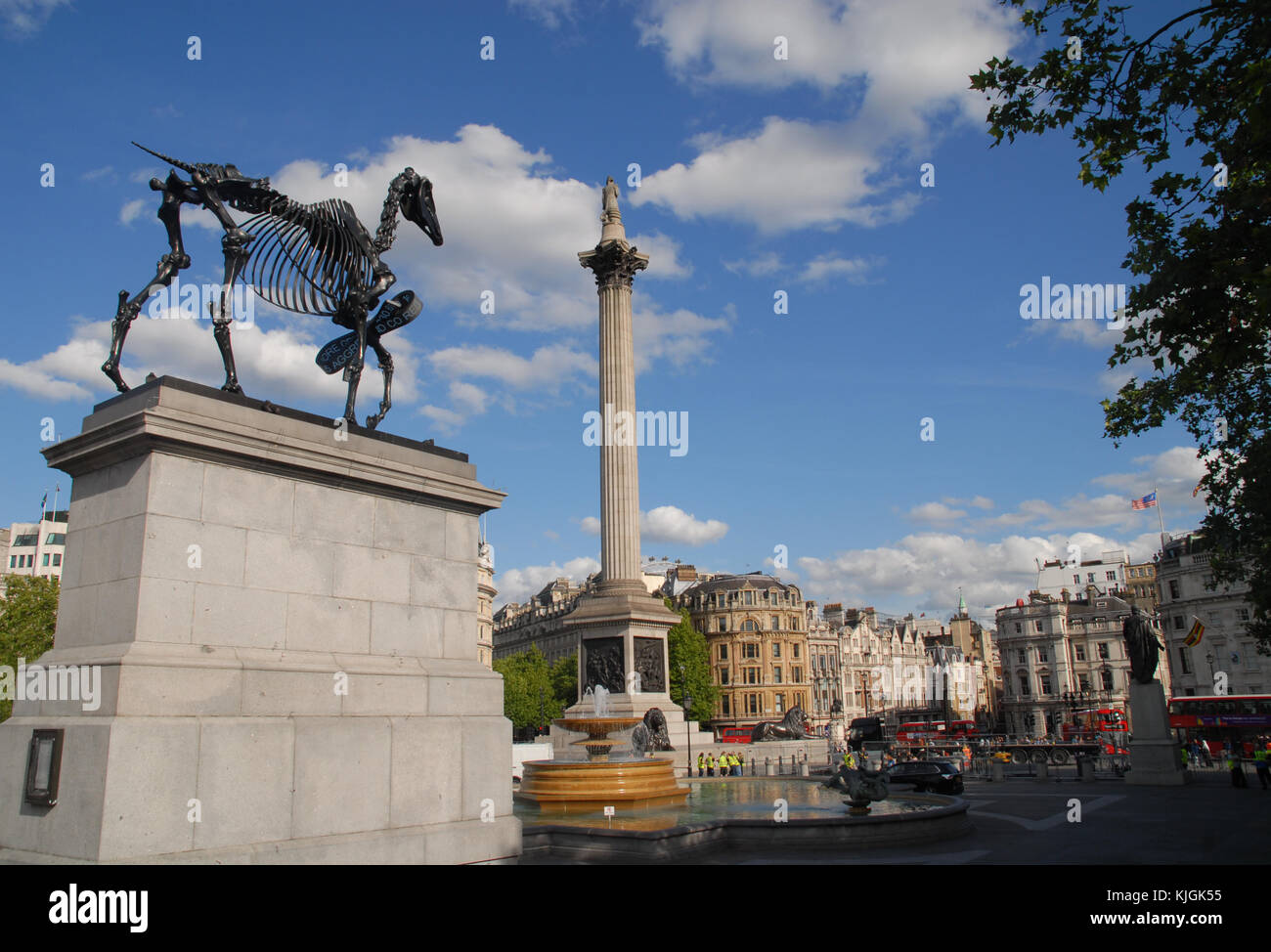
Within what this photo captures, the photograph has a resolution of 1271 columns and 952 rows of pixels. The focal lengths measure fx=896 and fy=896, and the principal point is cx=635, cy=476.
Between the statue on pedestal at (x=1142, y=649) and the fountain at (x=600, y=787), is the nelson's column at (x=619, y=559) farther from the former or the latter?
the statue on pedestal at (x=1142, y=649)

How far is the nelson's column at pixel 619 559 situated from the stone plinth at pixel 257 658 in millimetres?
26888

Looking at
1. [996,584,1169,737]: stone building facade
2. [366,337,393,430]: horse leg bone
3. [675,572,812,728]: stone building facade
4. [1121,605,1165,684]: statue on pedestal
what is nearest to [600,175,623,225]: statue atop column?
[1121,605,1165,684]: statue on pedestal

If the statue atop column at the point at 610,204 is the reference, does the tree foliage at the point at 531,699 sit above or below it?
below

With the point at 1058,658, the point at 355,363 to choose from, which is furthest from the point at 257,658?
Result: the point at 1058,658

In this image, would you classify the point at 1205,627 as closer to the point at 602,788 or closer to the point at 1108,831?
the point at 1108,831

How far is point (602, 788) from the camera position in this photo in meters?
19.2

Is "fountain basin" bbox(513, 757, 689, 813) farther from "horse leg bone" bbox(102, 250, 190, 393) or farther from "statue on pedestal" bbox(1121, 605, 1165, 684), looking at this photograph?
"statue on pedestal" bbox(1121, 605, 1165, 684)

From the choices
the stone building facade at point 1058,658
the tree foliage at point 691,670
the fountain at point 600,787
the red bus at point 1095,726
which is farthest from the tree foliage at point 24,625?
the stone building facade at point 1058,658

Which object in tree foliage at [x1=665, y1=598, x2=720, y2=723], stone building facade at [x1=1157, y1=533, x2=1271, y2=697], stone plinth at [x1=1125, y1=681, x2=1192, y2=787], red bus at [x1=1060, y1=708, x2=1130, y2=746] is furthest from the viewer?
tree foliage at [x1=665, y1=598, x2=720, y2=723]

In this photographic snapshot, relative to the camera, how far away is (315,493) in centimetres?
975

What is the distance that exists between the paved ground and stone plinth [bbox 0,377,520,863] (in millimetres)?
5093

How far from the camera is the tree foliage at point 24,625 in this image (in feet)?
132

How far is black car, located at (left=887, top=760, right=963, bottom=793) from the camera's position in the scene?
25.8m
